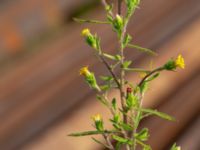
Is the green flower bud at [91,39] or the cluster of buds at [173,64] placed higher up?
the green flower bud at [91,39]

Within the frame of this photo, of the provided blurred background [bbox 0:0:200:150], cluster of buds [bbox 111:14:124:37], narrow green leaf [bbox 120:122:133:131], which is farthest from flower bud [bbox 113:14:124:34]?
blurred background [bbox 0:0:200:150]

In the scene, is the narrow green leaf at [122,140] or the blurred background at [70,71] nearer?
the narrow green leaf at [122,140]

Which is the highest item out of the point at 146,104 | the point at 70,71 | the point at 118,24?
the point at 70,71

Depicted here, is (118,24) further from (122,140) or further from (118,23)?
(122,140)

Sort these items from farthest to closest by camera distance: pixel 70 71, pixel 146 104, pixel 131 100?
pixel 70 71
pixel 146 104
pixel 131 100

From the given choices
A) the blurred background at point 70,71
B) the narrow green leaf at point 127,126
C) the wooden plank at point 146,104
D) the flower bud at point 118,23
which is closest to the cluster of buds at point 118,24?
the flower bud at point 118,23

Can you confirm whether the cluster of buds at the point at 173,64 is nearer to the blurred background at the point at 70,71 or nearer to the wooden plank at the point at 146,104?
the blurred background at the point at 70,71

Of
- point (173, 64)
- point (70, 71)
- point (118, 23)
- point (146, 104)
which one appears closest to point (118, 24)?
point (118, 23)

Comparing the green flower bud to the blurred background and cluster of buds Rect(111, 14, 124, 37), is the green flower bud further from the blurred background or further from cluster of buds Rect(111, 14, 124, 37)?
the blurred background
